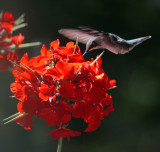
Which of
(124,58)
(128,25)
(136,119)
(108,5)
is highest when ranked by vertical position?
(108,5)

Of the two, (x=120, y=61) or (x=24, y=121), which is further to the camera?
(x=120, y=61)

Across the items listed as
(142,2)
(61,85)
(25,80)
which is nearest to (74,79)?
(61,85)

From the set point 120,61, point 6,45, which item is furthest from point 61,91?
point 120,61

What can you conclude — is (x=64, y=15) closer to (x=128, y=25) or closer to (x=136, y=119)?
(x=128, y=25)

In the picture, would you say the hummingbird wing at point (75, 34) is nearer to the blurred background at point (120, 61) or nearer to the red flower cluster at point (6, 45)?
the red flower cluster at point (6, 45)

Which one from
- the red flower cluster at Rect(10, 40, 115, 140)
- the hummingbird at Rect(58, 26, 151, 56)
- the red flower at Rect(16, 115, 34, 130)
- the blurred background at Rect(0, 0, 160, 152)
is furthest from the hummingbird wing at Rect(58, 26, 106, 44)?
the blurred background at Rect(0, 0, 160, 152)

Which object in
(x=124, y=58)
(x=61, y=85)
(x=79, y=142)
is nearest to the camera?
(x=61, y=85)

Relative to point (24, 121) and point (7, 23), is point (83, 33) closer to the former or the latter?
point (7, 23)

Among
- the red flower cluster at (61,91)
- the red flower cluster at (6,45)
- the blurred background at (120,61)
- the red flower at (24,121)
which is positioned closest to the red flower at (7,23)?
the red flower cluster at (6,45)
